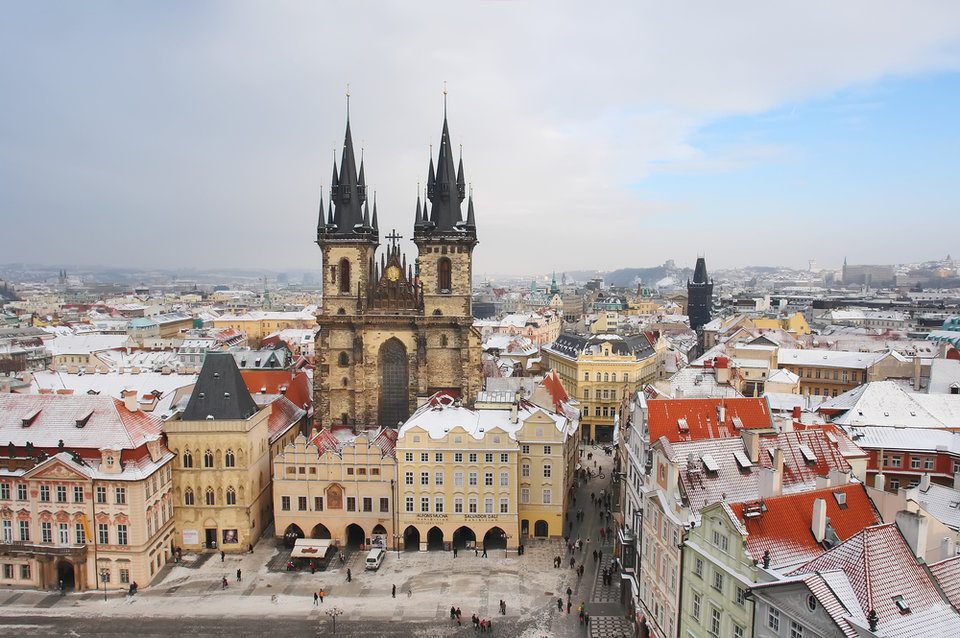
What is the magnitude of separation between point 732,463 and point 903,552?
12.4 meters

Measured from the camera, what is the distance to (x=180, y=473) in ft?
203

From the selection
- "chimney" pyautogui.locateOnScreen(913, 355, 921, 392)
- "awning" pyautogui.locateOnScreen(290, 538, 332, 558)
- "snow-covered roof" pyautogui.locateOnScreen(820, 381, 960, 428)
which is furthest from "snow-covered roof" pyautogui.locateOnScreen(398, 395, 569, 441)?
"chimney" pyautogui.locateOnScreen(913, 355, 921, 392)

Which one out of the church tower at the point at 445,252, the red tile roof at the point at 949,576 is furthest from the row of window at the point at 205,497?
the red tile roof at the point at 949,576

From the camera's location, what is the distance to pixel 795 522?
3447cm

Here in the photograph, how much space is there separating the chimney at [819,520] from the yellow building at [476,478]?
30.2 m

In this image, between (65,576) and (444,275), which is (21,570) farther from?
(444,275)

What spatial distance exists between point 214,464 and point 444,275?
31741 millimetres

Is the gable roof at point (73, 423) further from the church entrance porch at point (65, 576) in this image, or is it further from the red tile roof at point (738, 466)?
the red tile roof at point (738, 466)

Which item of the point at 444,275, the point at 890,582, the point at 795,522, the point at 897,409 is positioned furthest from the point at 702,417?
the point at 444,275

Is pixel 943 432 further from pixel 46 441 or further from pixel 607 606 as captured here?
pixel 46 441

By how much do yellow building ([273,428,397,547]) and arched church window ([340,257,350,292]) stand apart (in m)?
23.3

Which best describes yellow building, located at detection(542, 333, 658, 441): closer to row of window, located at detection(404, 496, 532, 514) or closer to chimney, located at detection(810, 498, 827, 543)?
row of window, located at detection(404, 496, 532, 514)

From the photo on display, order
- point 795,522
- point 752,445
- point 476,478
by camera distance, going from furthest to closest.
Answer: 1. point 476,478
2. point 752,445
3. point 795,522

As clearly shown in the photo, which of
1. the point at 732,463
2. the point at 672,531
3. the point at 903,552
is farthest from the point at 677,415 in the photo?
the point at 903,552
